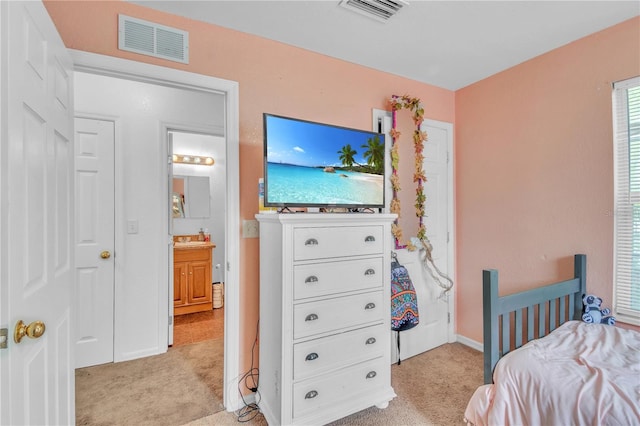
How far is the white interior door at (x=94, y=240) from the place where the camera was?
8.41 ft

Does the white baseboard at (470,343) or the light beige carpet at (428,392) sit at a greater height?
the white baseboard at (470,343)

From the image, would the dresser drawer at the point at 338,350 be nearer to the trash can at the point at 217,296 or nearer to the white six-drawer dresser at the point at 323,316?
the white six-drawer dresser at the point at 323,316

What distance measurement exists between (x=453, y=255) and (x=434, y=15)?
2.09 meters

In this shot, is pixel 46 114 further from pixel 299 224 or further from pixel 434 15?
pixel 434 15

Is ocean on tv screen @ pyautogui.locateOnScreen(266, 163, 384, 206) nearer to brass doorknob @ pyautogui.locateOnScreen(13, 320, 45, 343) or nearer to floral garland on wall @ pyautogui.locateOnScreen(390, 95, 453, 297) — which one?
floral garland on wall @ pyautogui.locateOnScreen(390, 95, 453, 297)

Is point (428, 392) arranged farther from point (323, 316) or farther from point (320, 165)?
point (320, 165)

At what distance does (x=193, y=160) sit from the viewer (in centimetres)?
427

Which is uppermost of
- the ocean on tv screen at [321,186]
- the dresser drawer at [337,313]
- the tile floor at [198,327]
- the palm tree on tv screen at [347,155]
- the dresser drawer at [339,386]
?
the palm tree on tv screen at [347,155]

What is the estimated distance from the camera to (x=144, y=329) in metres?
2.79

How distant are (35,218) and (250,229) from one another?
3.76 feet

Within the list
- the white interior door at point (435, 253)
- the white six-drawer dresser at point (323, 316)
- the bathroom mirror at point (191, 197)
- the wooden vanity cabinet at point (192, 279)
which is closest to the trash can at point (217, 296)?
the wooden vanity cabinet at point (192, 279)

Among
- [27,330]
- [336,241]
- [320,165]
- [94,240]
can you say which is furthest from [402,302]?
[94,240]

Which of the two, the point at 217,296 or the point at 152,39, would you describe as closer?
the point at 152,39

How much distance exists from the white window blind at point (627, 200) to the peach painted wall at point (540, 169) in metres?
0.04
